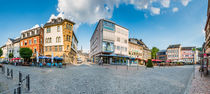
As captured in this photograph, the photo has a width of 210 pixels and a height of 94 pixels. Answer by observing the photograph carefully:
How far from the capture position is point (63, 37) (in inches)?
1239

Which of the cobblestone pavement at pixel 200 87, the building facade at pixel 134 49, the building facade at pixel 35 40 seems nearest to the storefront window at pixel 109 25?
the building facade at pixel 134 49

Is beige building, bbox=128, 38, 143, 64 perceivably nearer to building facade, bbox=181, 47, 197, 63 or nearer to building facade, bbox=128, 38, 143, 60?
building facade, bbox=128, 38, 143, 60

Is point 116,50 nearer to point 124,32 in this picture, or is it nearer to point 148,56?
point 124,32

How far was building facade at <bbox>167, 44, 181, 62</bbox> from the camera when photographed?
77.2 metres

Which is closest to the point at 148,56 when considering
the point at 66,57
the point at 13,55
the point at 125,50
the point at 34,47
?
the point at 125,50

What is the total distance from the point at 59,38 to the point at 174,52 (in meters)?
80.9

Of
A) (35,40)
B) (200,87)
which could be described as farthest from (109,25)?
(200,87)

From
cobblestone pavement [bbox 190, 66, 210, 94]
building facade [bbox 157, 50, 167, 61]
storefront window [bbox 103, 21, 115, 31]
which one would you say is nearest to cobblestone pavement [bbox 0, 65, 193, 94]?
cobblestone pavement [bbox 190, 66, 210, 94]

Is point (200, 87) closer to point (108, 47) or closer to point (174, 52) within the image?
point (108, 47)

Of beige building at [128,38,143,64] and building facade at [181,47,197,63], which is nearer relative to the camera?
beige building at [128,38,143,64]

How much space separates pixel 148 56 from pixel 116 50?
34849mm

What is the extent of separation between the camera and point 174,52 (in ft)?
260

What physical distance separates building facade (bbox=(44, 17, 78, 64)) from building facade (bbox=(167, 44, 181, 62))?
75670 mm

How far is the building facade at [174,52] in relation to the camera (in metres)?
77.2
